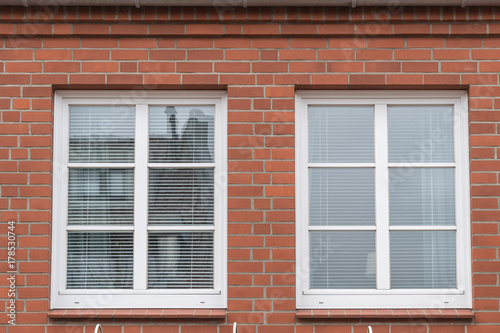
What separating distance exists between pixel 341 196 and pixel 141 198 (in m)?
1.57

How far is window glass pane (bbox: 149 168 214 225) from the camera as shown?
18.2 feet

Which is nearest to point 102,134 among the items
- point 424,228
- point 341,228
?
point 341,228

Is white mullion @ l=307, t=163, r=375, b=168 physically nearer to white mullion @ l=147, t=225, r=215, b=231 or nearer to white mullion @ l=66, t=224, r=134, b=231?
white mullion @ l=147, t=225, r=215, b=231

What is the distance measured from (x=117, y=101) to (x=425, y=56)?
2.45 meters

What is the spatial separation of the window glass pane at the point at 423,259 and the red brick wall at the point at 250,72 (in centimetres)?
24

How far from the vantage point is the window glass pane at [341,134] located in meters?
5.62

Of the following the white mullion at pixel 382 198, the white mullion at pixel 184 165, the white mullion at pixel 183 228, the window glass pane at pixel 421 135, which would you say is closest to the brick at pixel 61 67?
the white mullion at pixel 184 165

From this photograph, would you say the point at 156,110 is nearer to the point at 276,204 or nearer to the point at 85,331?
the point at 276,204

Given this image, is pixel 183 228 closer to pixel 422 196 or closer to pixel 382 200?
pixel 382 200

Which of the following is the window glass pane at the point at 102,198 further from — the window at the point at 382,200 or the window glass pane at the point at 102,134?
the window at the point at 382,200

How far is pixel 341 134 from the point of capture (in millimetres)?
5633

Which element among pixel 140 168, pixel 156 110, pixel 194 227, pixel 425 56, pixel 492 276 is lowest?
pixel 492 276

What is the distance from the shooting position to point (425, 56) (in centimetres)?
553

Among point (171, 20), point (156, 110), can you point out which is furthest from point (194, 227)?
point (171, 20)
